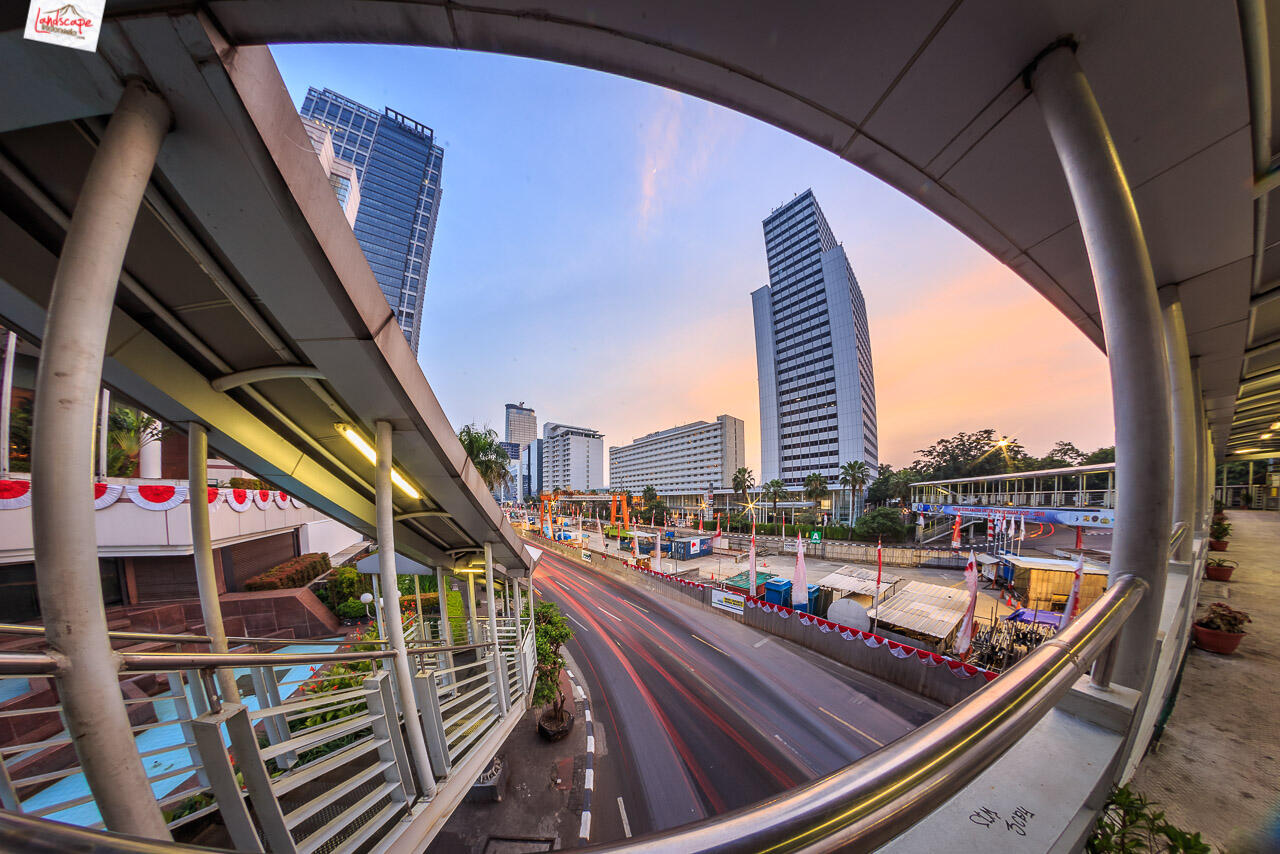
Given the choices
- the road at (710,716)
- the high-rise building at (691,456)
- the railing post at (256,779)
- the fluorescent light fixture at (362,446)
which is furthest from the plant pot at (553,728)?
the high-rise building at (691,456)

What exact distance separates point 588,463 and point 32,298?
11415cm

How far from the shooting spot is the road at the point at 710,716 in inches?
304

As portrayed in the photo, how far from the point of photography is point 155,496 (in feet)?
33.9

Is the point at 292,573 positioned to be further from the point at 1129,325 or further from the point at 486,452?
the point at 1129,325

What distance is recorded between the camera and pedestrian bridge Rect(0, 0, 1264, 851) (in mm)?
1303

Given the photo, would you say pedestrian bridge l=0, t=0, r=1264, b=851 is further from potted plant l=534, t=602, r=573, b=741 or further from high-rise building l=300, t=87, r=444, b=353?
high-rise building l=300, t=87, r=444, b=353

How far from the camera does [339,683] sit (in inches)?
263

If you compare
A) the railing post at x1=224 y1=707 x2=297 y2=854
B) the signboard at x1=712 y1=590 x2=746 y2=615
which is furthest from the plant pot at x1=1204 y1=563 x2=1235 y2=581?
the railing post at x1=224 y1=707 x2=297 y2=854

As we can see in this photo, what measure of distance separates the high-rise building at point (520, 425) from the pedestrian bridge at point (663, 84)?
155m

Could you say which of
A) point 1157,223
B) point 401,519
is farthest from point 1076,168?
point 401,519

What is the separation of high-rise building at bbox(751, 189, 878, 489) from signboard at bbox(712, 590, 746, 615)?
42987mm

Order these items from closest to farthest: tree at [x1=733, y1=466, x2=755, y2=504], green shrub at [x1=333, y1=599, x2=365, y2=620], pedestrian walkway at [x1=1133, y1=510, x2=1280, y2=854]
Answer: pedestrian walkway at [x1=1133, y1=510, x2=1280, y2=854]
green shrub at [x1=333, y1=599, x2=365, y2=620]
tree at [x1=733, y1=466, x2=755, y2=504]

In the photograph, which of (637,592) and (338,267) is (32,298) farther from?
(637,592)

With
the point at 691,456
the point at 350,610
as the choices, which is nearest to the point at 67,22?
the point at 350,610
